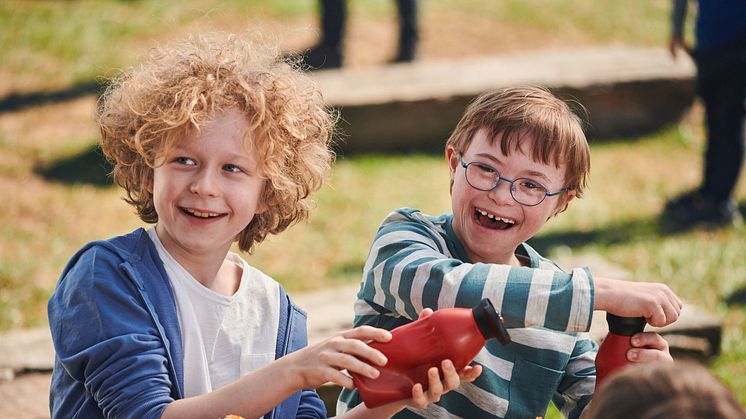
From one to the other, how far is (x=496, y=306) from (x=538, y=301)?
0.27ft

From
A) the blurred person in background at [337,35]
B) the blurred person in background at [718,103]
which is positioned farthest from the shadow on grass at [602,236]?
the blurred person in background at [337,35]

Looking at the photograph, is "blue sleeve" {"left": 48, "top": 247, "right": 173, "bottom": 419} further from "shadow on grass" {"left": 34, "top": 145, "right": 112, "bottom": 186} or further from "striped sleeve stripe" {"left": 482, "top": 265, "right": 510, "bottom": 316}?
"shadow on grass" {"left": 34, "top": 145, "right": 112, "bottom": 186}

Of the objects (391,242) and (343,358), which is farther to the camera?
(391,242)

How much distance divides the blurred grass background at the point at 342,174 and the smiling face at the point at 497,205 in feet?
2.08

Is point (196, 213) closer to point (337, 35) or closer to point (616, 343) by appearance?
point (616, 343)

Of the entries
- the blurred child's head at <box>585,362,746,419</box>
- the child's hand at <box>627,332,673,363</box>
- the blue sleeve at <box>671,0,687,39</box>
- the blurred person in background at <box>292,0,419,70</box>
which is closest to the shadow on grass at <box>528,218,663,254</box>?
the blue sleeve at <box>671,0,687,39</box>

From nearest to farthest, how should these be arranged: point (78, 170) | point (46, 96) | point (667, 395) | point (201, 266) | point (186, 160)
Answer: point (667, 395) → point (186, 160) → point (201, 266) → point (78, 170) → point (46, 96)

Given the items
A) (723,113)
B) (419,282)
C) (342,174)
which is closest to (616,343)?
(419,282)

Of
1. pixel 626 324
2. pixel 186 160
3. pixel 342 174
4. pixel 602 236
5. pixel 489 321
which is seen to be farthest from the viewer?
pixel 342 174

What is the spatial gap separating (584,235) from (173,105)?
3.76 meters

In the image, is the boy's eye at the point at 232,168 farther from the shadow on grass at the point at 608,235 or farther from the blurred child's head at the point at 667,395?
A: the shadow on grass at the point at 608,235

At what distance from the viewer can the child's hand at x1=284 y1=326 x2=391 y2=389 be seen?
1.73 m

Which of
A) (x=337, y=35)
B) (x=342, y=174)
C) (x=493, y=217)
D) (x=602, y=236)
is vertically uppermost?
(x=493, y=217)

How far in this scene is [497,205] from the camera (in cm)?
226
